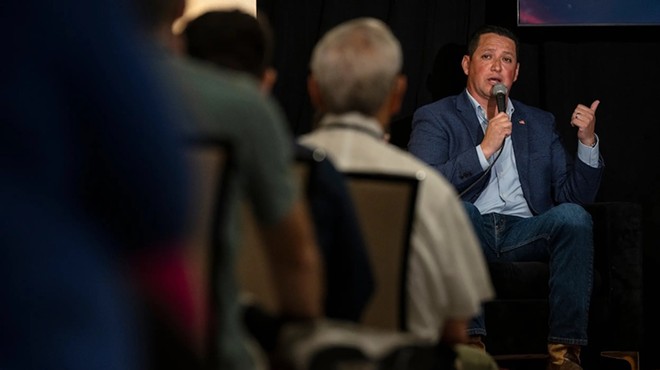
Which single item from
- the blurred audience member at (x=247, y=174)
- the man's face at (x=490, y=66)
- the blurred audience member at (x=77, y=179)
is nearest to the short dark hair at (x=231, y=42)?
the blurred audience member at (x=247, y=174)

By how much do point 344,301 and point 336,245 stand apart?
0.09 meters

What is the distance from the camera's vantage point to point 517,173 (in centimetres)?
451

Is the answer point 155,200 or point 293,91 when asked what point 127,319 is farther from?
point 293,91

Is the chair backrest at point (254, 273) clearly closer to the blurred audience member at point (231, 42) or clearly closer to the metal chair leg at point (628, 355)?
the blurred audience member at point (231, 42)

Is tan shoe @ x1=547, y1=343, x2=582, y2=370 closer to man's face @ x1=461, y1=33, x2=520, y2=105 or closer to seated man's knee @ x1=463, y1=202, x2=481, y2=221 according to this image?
seated man's knee @ x1=463, y1=202, x2=481, y2=221

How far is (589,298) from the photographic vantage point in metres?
4.07

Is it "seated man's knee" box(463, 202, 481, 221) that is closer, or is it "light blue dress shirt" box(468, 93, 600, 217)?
"seated man's knee" box(463, 202, 481, 221)

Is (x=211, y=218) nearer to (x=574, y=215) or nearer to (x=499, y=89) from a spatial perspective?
(x=574, y=215)

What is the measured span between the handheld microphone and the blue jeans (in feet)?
1.33

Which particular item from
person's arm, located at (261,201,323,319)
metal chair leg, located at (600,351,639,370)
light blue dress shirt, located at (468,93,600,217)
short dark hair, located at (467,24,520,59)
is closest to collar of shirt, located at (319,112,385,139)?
person's arm, located at (261,201,323,319)

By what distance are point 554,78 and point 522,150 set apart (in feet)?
1.94

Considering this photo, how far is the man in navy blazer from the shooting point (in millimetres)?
4031

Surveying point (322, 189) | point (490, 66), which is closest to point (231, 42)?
point (322, 189)

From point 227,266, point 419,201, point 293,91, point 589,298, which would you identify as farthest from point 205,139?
point 293,91
